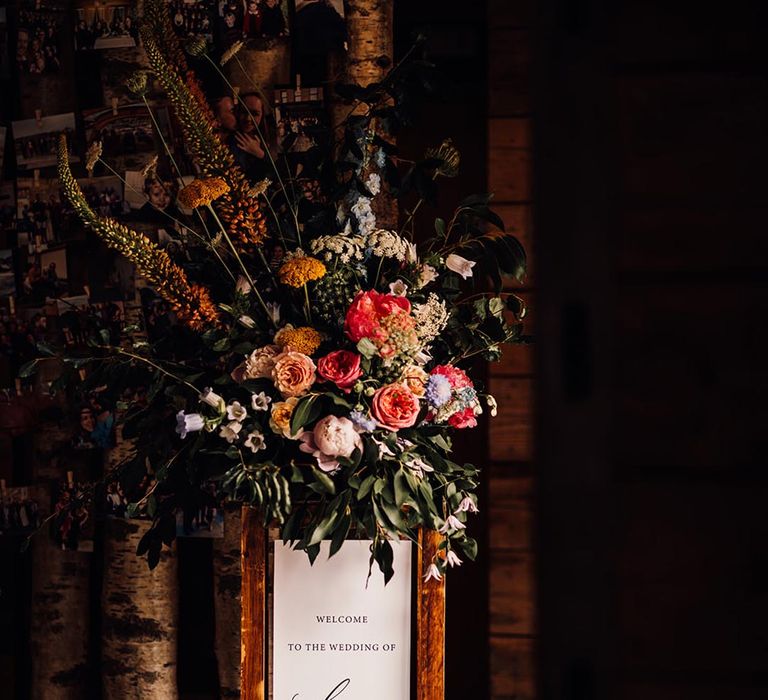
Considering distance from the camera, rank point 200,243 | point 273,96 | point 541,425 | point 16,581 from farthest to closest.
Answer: point 16,581, point 273,96, point 200,243, point 541,425

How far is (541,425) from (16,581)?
1938 millimetres

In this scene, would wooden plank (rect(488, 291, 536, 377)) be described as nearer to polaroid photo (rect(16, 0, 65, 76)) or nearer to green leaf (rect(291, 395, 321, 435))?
green leaf (rect(291, 395, 321, 435))

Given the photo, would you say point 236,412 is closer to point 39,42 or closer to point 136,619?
point 136,619

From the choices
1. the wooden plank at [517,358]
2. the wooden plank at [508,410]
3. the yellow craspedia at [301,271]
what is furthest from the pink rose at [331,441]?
the wooden plank at [517,358]

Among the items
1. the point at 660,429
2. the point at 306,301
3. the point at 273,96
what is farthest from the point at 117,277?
the point at 660,429

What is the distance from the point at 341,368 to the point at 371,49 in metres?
0.87

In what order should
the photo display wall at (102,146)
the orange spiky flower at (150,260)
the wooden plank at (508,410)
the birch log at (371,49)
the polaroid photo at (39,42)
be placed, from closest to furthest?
the orange spiky flower at (150,260) < the wooden plank at (508,410) < the birch log at (371,49) < the photo display wall at (102,146) < the polaroid photo at (39,42)

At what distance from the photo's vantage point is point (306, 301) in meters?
1.19

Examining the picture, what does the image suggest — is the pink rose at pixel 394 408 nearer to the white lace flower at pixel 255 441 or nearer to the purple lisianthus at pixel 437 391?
the purple lisianthus at pixel 437 391

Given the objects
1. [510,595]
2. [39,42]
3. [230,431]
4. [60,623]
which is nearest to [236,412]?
[230,431]

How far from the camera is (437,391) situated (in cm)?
112

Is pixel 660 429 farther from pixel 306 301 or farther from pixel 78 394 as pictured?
pixel 78 394

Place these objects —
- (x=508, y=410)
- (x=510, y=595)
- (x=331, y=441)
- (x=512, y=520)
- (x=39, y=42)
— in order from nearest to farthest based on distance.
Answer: (x=512, y=520) → (x=510, y=595) → (x=331, y=441) → (x=508, y=410) → (x=39, y=42)

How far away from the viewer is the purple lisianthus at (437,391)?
1.12 m
